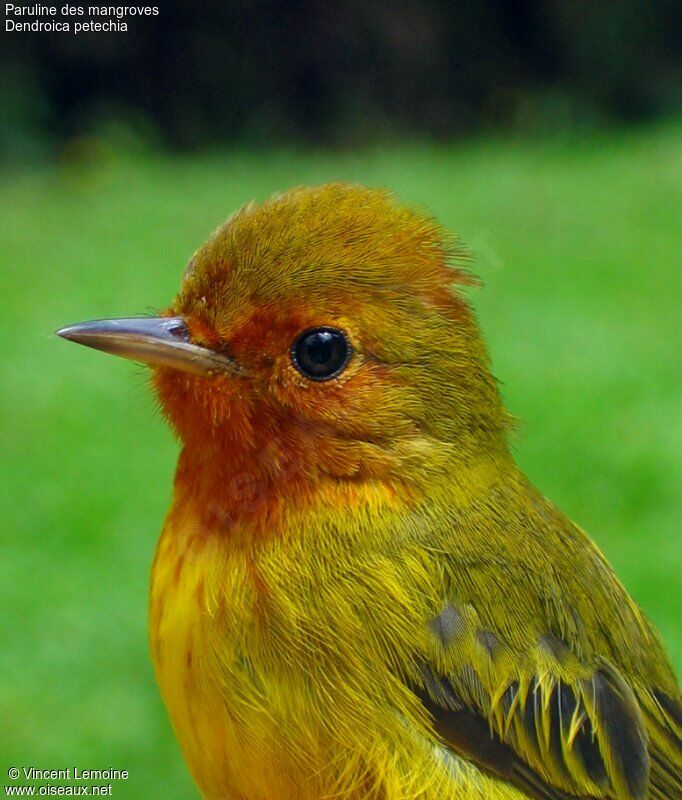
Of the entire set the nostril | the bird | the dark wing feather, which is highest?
the nostril

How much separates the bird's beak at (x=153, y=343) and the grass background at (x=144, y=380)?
309 mm

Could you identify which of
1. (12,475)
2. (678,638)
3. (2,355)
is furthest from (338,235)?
(2,355)

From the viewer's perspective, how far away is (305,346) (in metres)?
2.28

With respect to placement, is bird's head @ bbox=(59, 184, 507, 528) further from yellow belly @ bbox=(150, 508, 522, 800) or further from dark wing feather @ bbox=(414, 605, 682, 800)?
dark wing feather @ bbox=(414, 605, 682, 800)

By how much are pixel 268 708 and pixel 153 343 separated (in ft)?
2.30

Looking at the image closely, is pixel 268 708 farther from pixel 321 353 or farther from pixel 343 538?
pixel 321 353

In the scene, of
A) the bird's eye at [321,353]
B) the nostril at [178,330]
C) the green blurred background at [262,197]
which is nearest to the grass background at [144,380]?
the green blurred background at [262,197]

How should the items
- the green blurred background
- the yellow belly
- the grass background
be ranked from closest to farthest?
the yellow belly < the grass background < the green blurred background

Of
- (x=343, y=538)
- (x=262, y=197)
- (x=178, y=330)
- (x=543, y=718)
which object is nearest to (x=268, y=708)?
(x=343, y=538)

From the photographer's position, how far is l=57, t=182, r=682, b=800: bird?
7.20 ft

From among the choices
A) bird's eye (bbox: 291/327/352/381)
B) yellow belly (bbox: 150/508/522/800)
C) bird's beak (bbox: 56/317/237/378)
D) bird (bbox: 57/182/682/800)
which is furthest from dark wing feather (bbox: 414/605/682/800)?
bird's beak (bbox: 56/317/237/378)

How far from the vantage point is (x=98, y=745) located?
174 inches

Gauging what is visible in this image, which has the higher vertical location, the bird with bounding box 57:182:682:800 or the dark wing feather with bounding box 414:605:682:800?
the bird with bounding box 57:182:682:800

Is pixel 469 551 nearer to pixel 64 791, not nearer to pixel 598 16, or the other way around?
pixel 64 791
